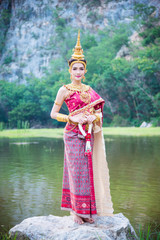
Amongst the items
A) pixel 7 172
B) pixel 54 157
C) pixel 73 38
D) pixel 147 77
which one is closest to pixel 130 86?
pixel 147 77

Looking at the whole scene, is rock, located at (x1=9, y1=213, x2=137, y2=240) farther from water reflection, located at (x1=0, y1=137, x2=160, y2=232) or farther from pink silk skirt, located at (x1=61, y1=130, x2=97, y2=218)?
water reflection, located at (x1=0, y1=137, x2=160, y2=232)

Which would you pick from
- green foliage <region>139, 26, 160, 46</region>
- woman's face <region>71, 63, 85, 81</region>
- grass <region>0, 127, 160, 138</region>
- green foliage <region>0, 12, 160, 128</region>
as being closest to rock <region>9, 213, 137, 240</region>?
woman's face <region>71, 63, 85, 81</region>

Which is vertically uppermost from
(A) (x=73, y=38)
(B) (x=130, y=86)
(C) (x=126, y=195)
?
(A) (x=73, y=38)

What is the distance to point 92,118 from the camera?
300 centimetres

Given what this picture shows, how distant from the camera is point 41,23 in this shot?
32.5 metres

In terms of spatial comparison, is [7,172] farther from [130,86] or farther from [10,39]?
[10,39]

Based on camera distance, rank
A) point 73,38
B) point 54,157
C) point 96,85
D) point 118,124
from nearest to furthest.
Result: point 54,157, point 118,124, point 96,85, point 73,38

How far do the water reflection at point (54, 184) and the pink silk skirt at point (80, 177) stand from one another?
80 centimetres

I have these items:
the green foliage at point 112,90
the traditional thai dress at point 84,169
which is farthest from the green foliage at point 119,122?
the traditional thai dress at point 84,169

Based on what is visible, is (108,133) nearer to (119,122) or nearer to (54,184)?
(119,122)

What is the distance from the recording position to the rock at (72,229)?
2751 mm

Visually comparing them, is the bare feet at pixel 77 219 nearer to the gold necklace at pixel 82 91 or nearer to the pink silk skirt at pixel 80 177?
the pink silk skirt at pixel 80 177

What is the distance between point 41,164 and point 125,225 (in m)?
4.26

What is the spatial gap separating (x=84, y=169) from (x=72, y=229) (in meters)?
0.47
